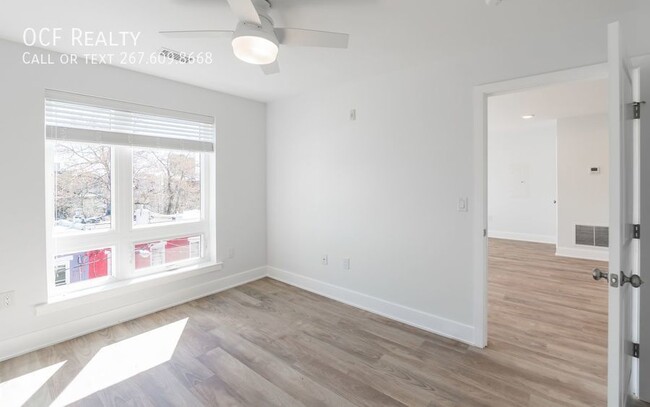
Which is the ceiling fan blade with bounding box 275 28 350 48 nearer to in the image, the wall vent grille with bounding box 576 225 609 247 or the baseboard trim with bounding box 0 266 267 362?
the baseboard trim with bounding box 0 266 267 362

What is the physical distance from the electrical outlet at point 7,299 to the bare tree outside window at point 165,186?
106cm

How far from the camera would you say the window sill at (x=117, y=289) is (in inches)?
100

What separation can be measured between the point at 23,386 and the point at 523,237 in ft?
27.1

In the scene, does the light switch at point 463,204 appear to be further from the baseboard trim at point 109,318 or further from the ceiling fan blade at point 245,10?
the baseboard trim at point 109,318

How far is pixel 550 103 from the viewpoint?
4398 millimetres

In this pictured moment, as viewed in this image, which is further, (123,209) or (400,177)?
(123,209)

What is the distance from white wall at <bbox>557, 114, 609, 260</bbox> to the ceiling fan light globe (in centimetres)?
600

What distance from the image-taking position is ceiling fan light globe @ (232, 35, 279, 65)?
1604 millimetres

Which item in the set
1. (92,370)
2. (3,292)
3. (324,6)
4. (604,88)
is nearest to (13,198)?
(3,292)

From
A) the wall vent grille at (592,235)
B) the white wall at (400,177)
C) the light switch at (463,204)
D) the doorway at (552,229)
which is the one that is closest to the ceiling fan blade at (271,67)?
the white wall at (400,177)

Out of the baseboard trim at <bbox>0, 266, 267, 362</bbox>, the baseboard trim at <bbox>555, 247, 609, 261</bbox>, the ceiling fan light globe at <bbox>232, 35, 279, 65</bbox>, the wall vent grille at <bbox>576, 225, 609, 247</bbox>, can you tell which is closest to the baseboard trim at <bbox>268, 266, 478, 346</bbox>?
the baseboard trim at <bbox>0, 266, 267, 362</bbox>

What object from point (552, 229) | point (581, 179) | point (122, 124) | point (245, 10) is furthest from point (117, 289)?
point (552, 229)

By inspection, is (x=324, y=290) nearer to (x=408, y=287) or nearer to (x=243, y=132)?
(x=408, y=287)
